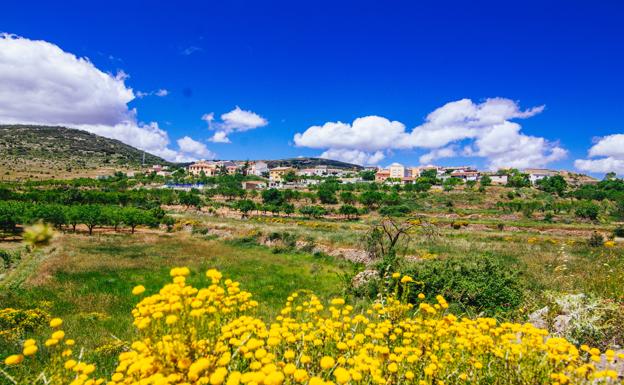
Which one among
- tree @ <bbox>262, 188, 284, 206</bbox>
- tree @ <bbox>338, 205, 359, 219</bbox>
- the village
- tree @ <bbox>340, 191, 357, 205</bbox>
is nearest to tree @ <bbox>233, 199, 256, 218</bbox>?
tree @ <bbox>262, 188, 284, 206</bbox>

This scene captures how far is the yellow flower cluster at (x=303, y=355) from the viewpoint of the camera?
2.67 metres

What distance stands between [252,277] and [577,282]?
14.7 m

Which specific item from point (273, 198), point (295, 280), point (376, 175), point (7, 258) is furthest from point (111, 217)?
point (376, 175)

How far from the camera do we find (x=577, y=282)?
41.1 feet

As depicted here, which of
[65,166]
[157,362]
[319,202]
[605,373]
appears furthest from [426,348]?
[65,166]

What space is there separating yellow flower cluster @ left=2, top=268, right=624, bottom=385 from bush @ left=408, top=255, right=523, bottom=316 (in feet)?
19.6

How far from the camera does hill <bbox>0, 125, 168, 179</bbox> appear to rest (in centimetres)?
11117

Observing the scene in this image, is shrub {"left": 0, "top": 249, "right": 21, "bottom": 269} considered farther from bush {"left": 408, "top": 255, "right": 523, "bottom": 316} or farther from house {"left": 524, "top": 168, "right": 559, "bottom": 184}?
house {"left": 524, "top": 168, "right": 559, "bottom": 184}

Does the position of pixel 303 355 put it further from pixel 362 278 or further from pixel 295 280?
pixel 295 280

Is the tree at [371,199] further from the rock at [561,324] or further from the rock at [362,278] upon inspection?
the rock at [561,324]

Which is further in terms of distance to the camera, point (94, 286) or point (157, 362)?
point (94, 286)

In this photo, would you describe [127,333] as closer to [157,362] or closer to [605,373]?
[157,362]

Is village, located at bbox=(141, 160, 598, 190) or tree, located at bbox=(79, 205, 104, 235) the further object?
village, located at bbox=(141, 160, 598, 190)

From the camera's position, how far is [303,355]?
11.3ft
